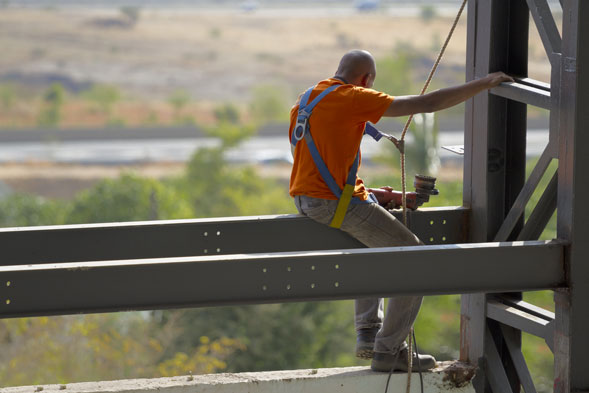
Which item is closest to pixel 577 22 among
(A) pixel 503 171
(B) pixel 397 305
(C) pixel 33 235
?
(A) pixel 503 171

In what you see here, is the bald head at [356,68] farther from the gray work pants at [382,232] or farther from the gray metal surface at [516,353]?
the gray metal surface at [516,353]

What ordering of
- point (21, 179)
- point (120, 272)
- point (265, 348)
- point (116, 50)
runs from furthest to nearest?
point (116, 50), point (21, 179), point (265, 348), point (120, 272)

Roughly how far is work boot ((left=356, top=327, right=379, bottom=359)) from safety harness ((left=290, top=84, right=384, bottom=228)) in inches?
34.4

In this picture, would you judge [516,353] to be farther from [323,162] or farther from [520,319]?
[323,162]

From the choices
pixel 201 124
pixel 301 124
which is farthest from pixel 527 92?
pixel 201 124

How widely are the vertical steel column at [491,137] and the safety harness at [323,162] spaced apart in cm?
84

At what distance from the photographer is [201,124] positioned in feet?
271

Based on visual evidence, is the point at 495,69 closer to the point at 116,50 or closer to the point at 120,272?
the point at 120,272

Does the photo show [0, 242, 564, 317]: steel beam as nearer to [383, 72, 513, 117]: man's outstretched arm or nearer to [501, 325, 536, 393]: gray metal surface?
[383, 72, 513, 117]: man's outstretched arm

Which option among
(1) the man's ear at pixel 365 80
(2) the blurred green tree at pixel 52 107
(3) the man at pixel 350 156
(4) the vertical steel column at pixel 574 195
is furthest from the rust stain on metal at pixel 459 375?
(2) the blurred green tree at pixel 52 107

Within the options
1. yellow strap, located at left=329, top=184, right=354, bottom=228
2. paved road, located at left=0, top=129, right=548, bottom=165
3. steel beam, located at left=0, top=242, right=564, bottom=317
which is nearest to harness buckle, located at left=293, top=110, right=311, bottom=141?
yellow strap, located at left=329, top=184, right=354, bottom=228

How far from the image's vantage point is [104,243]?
19.3 ft

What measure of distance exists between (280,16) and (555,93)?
9547 centimetres

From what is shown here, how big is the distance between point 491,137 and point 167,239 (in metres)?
2.18
